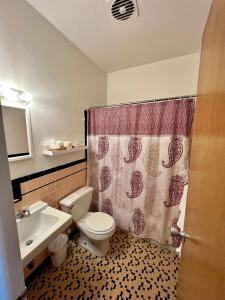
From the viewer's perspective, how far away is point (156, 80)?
198 centimetres

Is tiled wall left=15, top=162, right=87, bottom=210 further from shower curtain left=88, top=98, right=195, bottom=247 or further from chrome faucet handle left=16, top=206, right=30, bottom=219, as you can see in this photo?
shower curtain left=88, top=98, right=195, bottom=247

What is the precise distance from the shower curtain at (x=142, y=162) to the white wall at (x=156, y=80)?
1.90 feet

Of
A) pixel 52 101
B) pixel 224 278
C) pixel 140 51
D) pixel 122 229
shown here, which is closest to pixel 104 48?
pixel 140 51

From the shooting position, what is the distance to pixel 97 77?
2.11 metres

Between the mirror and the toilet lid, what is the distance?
1.01 metres

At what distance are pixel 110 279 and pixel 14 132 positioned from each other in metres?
1.67

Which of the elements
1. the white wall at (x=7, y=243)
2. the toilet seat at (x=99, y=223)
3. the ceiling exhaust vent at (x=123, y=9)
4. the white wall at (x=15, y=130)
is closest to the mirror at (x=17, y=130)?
the white wall at (x=15, y=130)

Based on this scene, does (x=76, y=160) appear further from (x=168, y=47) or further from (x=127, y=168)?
(x=168, y=47)

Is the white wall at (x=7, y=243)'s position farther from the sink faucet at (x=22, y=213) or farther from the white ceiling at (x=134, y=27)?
the white ceiling at (x=134, y=27)

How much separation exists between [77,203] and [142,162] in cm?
93

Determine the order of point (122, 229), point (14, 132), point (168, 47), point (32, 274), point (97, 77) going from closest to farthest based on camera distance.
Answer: point (14, 132) → point (32, 274) → point (168, 47) → point (122, 229) → point (97, 77)

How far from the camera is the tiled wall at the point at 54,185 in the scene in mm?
1279

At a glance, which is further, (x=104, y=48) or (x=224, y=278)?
(x=104, y=48)

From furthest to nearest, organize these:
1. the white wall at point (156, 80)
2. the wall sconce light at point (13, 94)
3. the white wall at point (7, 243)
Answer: the white wall at point (156, 80)
the wall sconce light at point (13, 94)
the white wall at point (7, 243)
